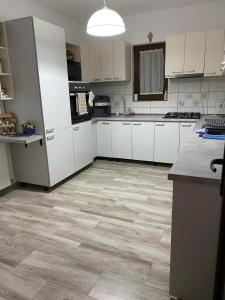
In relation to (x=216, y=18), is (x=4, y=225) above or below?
below

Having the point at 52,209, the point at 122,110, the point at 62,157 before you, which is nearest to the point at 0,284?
the point at 52,209

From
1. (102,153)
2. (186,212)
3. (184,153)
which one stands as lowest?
(102,153)

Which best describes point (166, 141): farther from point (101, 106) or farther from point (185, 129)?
point (101, 106)

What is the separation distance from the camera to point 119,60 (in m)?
3.92

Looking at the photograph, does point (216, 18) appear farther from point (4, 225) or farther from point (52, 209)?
point (4, 225)

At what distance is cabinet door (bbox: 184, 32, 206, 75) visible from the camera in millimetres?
3368

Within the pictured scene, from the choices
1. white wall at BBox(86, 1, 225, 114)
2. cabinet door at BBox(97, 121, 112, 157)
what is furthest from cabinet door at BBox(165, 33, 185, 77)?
cabinet door at BBox(97, 121, 112, 157)

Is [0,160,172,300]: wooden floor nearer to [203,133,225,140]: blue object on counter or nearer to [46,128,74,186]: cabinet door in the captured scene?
[46,128,74,186]: cabinet door

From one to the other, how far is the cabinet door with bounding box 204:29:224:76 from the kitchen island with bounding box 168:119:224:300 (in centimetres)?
244

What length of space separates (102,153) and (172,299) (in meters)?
3.00

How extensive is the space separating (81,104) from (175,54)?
1.66 m

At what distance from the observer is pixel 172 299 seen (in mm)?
1471

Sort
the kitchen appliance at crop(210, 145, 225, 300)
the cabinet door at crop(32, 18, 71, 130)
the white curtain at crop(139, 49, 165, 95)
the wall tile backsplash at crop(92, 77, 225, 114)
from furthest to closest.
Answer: the white curtain at crop(139, 49, 165, 95)
the wall tile backsplash at crop(92, 77, 225, 114)
the cabinet door at crop(32, 18, 71, 130)
the kitchen appliance at crop(210, 145, 225, 300)

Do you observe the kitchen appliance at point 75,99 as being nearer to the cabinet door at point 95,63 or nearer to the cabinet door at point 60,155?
the cabinet door at point 60,155
